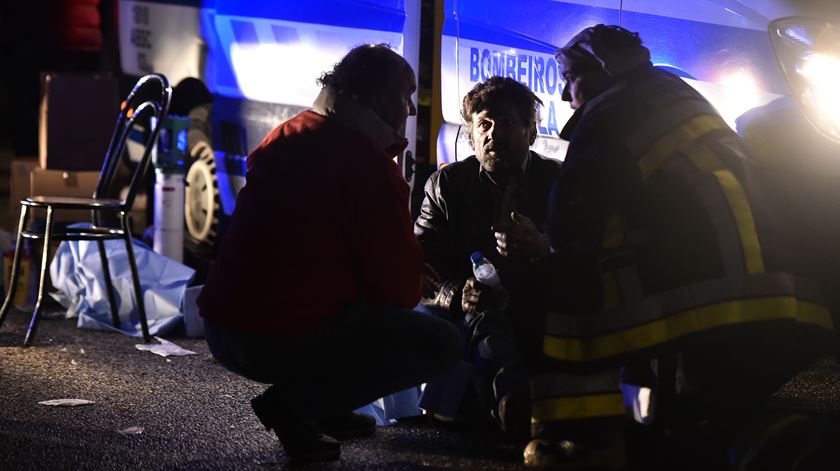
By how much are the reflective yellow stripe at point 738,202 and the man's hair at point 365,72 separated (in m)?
0.89

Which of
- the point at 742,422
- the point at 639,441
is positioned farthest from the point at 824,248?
the point at 639,441

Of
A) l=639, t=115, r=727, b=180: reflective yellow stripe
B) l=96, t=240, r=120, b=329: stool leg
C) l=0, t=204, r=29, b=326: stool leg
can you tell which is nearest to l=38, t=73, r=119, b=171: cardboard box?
l=96, t=240, r=120, b=329: stool leg

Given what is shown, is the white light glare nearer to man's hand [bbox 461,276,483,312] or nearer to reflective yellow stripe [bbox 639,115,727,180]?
reflective yellow stripe [bbox 639,115,727,180]

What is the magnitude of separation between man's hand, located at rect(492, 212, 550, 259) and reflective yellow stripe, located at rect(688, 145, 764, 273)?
2.10ft

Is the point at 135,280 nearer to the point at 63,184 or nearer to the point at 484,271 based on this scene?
the point at 63,184

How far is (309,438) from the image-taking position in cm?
362

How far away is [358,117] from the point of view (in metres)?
3.48

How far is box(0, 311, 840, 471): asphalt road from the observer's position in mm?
3699

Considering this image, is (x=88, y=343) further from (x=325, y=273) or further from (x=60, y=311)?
(x=325, y=273)

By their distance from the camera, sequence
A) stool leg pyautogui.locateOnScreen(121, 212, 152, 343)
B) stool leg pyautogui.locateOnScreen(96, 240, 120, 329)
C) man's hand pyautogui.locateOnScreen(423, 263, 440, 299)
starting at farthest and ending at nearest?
stool leg pyautogui.locateOnScreen(96, 240, 120, 329) → stool leg pyautogui.locateOnScreen(121, 212, 152, 343) → man's hand pyautogui.locateOnScreen(423, 263, 440, 299)

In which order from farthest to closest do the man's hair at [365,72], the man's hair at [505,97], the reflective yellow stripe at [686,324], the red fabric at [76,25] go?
the red fabric at [76,25]
the man's hair at [505,97]
the man's hair at [365,72]
the reflective yellow stripe at [686,324]

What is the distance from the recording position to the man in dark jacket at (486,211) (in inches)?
161

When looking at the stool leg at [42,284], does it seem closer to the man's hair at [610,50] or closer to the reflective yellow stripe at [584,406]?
the man's hair at [610,50]

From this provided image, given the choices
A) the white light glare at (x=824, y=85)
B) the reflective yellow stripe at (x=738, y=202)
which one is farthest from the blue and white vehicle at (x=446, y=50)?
the reflective yellow stripe at (x=738, y=202)
